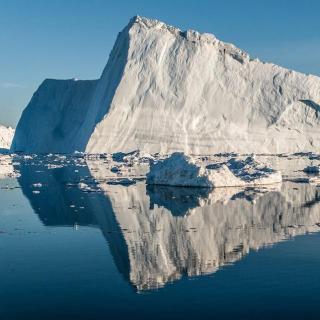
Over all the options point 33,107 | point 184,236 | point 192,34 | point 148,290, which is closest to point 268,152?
point 192,34

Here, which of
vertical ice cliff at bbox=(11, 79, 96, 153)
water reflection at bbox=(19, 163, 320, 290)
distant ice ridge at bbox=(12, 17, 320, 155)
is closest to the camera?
water reflection at bbox=(19, 163, 320, 290)

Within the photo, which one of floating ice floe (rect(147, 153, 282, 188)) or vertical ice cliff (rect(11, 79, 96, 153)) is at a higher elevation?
vertical ice cliff (rect(11, 79, 96, 153))

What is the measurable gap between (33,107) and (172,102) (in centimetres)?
2156

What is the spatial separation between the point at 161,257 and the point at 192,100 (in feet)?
118

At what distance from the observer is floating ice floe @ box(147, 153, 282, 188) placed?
63.2 ft

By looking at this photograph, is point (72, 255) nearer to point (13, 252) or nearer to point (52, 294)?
point (13, 252)

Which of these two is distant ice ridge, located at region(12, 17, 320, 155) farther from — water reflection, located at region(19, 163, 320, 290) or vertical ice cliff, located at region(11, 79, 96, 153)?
water reflection, located at region(19, 163, 320, 290)

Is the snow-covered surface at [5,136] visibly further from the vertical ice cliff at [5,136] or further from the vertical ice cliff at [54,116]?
the vertical ice cliff at [54,116]

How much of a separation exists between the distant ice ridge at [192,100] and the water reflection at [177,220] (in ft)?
73.3

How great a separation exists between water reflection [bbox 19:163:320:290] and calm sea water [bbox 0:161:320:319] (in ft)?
0.09

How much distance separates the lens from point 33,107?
59.7 m

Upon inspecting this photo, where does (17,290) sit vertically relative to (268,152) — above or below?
below

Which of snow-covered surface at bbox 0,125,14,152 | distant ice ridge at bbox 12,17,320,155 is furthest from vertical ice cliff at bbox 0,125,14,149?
distant ice ridge at bbox 12,17,320,155

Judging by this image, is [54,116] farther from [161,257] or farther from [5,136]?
[161,257]
